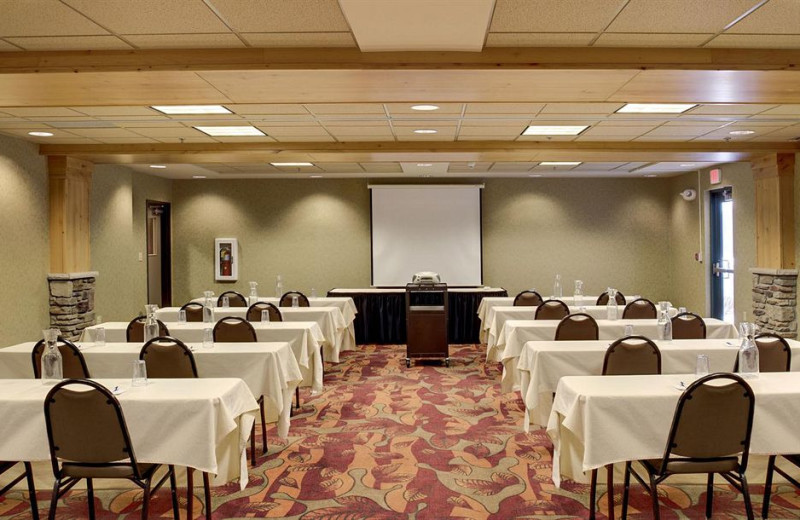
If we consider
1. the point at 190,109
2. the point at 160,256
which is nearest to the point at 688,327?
the point at 190,109

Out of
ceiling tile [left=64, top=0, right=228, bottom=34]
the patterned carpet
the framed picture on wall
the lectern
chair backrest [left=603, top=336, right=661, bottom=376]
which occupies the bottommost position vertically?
the patterned carpet

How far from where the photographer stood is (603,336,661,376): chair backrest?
4.29 meters

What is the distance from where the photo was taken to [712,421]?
3010 millimetres

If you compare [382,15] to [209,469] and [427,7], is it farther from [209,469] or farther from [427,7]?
[209,469]

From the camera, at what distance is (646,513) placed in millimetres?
3672

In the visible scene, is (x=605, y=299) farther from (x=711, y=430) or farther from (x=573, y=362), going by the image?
(x=711, y=430)

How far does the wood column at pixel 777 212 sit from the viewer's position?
327 inches

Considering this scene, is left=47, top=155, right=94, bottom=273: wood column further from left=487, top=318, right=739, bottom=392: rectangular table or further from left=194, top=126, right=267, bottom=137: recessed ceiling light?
left=487, top=318, right=739, bottom=392: rectangular table

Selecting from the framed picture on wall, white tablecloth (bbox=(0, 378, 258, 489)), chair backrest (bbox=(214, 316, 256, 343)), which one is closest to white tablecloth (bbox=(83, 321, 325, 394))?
chair backrest (bbox=(214, 316, 256, 343))

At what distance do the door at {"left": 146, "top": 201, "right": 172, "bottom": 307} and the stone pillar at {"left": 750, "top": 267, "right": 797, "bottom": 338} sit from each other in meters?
10.0

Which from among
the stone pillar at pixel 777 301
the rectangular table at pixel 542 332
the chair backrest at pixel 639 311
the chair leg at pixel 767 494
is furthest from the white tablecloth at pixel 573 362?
the stone pillar at pixel 777 301

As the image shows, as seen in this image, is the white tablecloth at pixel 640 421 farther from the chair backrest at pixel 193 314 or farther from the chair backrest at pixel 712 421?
the chair backrest at pixel 193 314

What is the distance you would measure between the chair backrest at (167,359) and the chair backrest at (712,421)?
2933mm

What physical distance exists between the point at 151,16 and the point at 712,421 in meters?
3.54
